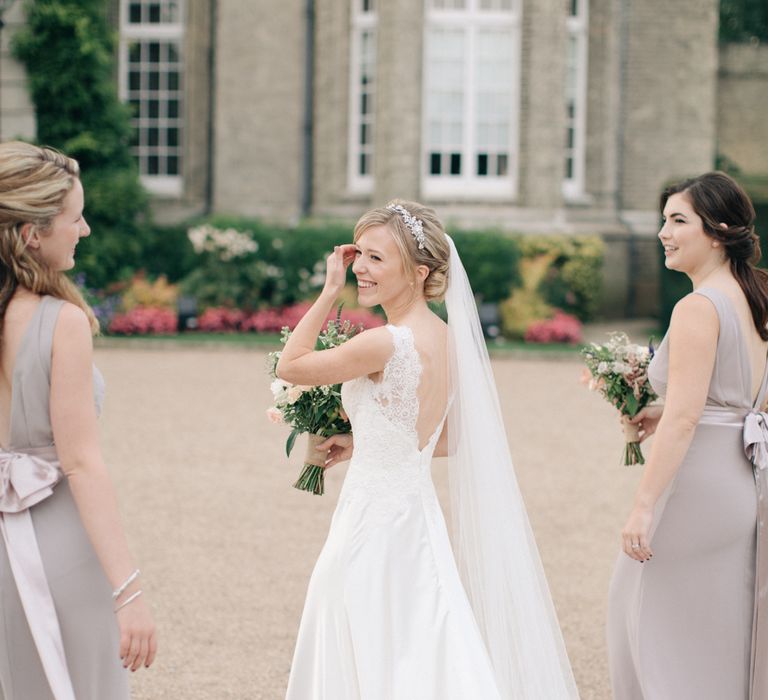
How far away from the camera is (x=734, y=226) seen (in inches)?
139

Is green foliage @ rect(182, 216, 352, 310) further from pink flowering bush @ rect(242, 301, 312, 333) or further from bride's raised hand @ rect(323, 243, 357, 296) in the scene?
bride's raised hand @ rect(323, 243, 357, 296)

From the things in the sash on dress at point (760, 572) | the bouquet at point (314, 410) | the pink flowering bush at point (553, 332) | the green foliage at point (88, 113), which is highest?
the green foliage at point (88, 113)

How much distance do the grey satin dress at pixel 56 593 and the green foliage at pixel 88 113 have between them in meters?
13.9

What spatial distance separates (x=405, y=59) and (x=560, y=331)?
4.20m

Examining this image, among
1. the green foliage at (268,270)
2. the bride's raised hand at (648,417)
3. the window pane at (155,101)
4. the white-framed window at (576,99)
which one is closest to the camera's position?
the bride's raised hand at (648,417)

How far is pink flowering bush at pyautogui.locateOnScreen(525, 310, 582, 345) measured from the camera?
15242 mm

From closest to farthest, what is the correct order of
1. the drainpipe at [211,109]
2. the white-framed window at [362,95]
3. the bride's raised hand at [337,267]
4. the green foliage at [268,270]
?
the bride's raised hand at [337,267] < the green foliage at [268,270] < the white-framed window at [362,95] < the drainpipe at [211,109]

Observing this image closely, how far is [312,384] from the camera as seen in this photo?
336 cm

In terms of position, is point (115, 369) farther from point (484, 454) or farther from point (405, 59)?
point (484, 454)

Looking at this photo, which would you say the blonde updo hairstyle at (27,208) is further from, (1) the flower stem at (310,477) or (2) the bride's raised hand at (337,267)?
(1) the flower stem at (310,477)

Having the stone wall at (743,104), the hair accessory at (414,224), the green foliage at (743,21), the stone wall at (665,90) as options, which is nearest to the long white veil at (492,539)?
the hair accessory at (414,224)

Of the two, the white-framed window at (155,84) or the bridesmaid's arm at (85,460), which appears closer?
the bridesmaid's arm at (85,460)

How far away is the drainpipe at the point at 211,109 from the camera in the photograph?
61.3 ft

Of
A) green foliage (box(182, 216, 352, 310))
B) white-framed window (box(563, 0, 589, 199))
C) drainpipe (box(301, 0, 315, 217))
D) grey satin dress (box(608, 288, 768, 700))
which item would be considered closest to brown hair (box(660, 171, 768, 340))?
grey satin dress (box(608, 288, 768, 700))
